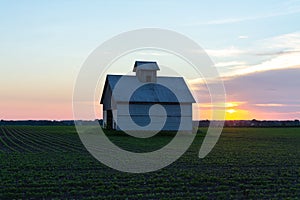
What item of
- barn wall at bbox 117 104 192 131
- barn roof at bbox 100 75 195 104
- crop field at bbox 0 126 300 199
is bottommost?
crop field at bbox 0 126 300 199

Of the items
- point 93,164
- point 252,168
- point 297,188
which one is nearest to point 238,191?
point 297,188

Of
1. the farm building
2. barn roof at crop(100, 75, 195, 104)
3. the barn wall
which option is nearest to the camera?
the barn wall

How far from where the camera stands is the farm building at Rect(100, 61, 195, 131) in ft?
166

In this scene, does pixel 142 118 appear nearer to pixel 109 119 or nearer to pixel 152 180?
pixel 109 119

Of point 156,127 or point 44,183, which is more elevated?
point 156,127

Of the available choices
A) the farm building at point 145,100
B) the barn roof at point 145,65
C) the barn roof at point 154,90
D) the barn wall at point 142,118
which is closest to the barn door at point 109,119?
the farm building at point 145,100

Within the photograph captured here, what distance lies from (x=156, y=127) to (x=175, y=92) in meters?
5.52

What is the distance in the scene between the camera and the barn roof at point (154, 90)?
51281mm

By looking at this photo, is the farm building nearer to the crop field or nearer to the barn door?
the barn door

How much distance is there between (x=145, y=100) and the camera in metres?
50.8

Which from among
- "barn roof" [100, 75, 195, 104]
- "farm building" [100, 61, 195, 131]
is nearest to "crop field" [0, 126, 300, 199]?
"farm building" [100, 61, 195, 131]

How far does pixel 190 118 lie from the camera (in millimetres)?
52906

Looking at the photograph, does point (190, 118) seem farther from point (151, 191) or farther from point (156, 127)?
point (151, 191)

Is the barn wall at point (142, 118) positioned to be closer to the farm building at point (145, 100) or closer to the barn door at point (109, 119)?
the farm building at point (145, 100)
